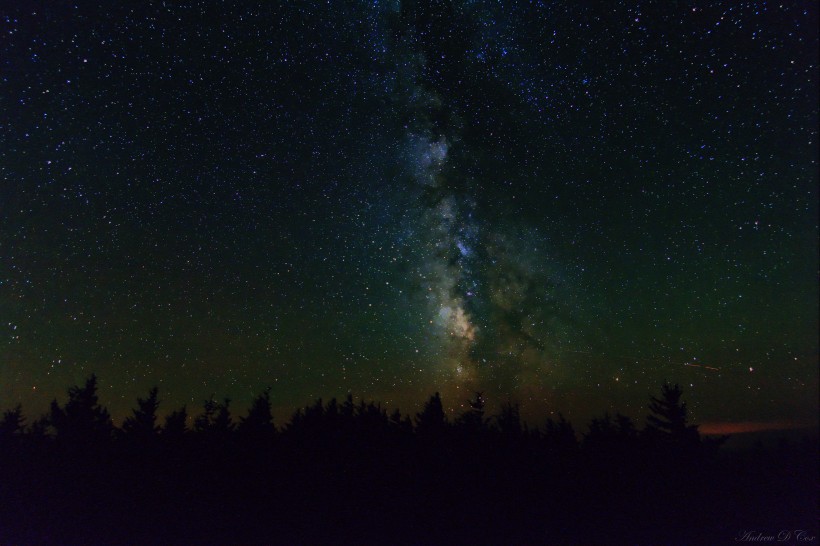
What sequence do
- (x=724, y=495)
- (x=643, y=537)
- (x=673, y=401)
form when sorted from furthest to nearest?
(x=673, y=401)
(x=724, y=495)
(x=643, y=537)

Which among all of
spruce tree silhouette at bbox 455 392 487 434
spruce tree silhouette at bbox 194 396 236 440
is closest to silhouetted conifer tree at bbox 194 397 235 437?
spruce tree silhouette at bbox 194 396 236 440

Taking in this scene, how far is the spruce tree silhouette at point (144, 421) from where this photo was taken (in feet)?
56.2

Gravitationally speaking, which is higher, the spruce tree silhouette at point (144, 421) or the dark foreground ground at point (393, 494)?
the spruce tree silhouette at point (144, 421)

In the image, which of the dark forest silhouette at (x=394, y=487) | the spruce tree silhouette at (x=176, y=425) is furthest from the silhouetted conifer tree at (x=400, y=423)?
the spruce tree silhouette at (x=176, y=425)

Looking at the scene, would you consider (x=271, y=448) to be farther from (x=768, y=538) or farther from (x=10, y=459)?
(x=768, y=538)

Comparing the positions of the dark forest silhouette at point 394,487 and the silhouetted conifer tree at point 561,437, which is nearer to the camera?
the dark forest silhouette at point 394,487

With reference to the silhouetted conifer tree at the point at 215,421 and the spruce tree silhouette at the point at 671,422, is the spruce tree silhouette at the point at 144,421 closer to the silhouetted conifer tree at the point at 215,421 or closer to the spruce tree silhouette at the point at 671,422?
the silhouetted conifer tree at the point at 215,421

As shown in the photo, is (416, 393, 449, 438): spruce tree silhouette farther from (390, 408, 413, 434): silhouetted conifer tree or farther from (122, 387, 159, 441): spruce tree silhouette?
(122, 387, 159, 441): spruce tree silhouette

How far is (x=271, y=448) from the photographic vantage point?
50.6 feet

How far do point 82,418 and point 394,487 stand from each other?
15.5m

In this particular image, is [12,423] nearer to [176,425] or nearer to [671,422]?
[176,425]

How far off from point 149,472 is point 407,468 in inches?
331

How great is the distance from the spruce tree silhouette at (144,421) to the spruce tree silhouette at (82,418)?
752 mm

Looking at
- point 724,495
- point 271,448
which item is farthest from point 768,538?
point 271,448
